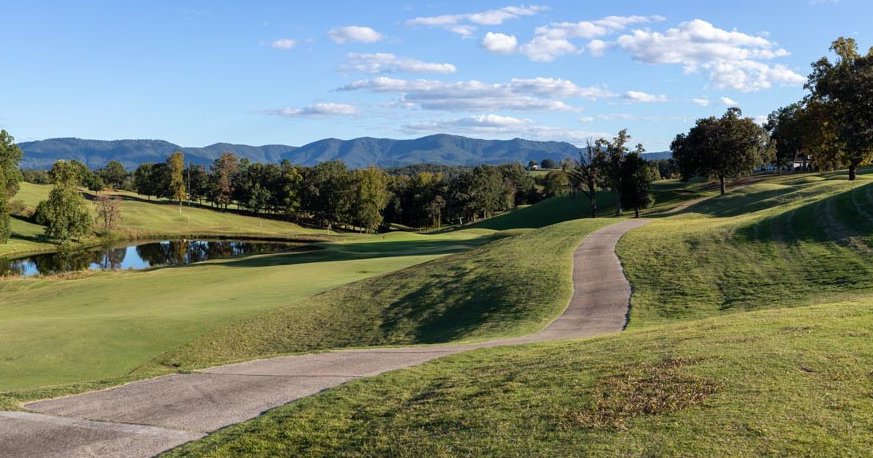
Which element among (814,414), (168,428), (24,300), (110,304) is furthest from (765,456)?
(24,300)

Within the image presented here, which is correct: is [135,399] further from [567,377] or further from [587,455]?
[587,455]

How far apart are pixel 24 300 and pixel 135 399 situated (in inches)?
1271

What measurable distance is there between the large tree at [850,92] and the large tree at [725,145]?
14.1 m

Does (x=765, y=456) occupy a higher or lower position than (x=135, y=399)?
higher

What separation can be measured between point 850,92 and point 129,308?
179ft

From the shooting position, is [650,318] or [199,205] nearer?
[650,318]

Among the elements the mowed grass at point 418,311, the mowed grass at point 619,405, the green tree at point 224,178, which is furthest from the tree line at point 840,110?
the green tree at point 224,178

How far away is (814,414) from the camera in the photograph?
846cm

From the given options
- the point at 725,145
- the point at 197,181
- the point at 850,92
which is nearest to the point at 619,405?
the point at 850,92

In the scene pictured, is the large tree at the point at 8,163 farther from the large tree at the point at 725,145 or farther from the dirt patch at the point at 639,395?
the dirt patch at the point at 639,395

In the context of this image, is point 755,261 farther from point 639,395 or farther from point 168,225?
point 168,225

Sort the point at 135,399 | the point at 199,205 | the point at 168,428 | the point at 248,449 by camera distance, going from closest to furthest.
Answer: the point at 248,449
the point at 168,428
the point at 135,399
the point at 199,205

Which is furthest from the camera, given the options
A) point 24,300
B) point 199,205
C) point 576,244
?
point 199,205

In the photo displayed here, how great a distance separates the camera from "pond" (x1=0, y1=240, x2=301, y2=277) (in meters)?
71.1
